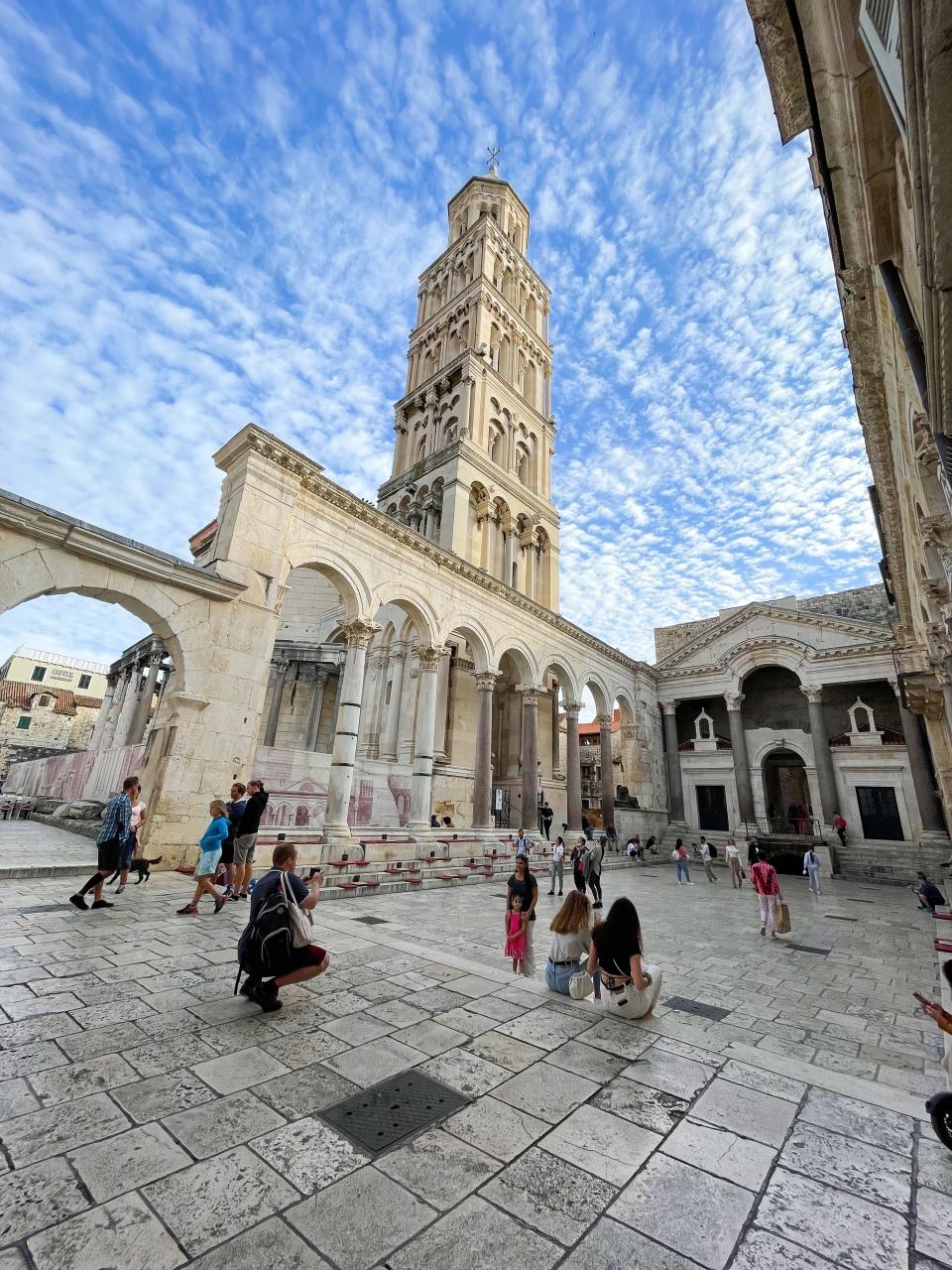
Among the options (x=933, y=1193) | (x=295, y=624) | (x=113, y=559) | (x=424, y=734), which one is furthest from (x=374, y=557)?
(x=933, y=1193)

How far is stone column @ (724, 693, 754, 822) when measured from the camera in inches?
980

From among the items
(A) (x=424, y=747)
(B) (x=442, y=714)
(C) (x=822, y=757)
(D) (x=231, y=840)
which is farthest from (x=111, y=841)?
(C) (x=822, y=757)

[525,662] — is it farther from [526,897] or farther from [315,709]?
[526,897]

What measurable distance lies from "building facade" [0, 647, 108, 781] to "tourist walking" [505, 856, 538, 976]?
40467 millimetres

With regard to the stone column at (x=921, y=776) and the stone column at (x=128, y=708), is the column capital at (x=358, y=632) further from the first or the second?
the stone column at (x=921, y=776)

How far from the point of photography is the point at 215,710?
36.2 feet

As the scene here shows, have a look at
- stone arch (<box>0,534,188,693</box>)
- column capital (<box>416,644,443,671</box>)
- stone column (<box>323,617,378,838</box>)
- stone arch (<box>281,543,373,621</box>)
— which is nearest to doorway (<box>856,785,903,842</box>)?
column capital (<box>416,644,443,671</box>)

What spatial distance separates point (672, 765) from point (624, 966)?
85.6 ft

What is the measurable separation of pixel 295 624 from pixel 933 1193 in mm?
25798

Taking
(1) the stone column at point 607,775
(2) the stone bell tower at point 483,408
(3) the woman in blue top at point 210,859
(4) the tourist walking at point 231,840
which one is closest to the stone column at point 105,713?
(2) the stone bell tower at point 483,408

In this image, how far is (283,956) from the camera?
4070mm

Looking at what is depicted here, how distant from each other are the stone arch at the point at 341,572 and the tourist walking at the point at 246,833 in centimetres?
691

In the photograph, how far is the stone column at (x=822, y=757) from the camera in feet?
76.5

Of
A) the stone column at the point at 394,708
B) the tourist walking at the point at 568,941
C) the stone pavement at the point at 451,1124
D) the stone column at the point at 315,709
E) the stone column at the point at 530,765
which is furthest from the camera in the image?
the stone column at the point at 315,709
